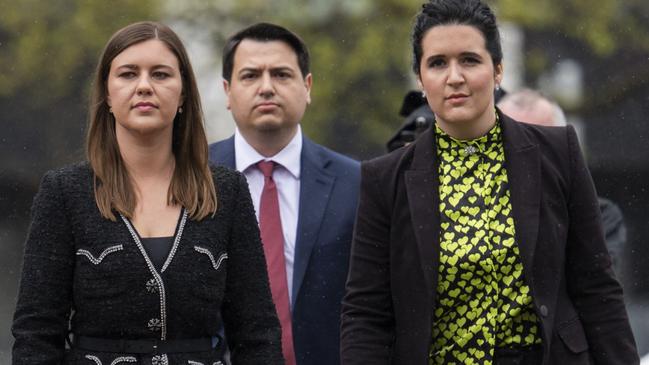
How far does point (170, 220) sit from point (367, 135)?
690cm

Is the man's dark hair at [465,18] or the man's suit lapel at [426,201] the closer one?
the man's suit lapel at [426,201]

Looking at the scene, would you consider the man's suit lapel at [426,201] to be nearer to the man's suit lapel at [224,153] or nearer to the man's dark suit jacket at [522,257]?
the man's dark suit jacket at [522,257]

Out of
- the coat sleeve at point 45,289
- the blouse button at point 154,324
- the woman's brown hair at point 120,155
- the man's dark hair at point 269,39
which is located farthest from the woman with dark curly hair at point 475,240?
the man's dark hair at point 269,39

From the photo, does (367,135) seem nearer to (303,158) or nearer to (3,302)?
(3,302)

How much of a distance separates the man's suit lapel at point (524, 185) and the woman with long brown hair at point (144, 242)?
0.80 meters

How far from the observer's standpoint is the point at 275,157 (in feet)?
19.2

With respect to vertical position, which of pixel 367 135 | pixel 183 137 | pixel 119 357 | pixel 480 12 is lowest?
pixel 119 357

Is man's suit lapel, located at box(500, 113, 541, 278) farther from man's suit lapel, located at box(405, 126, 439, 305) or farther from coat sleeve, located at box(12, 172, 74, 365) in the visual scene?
coat sleeve, located at box(12, 172, 74, 365)

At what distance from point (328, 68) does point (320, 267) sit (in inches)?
233

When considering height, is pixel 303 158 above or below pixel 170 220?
above

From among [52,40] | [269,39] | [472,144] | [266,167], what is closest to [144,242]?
[472,144]

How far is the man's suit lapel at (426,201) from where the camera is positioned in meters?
4.61

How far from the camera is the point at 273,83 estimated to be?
5.92 m

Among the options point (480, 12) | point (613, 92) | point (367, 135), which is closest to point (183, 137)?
point (480, 12)
